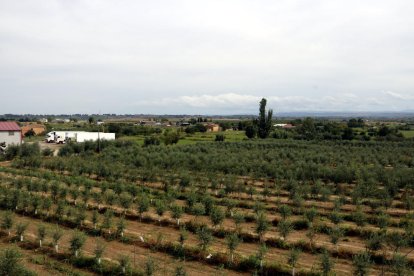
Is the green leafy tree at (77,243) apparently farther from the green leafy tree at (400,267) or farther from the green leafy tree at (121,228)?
the green leafy tree at (400,267)

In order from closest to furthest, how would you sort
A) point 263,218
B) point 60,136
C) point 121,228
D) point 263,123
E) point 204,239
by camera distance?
point 204,239, point 263,218, point 121,228, point 60,136, point 263,123

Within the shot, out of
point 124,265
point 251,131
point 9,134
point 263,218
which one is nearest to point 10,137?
point 9,134

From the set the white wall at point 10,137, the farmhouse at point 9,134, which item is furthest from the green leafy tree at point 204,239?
the white wall at point 10,137

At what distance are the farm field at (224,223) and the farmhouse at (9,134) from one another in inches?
729

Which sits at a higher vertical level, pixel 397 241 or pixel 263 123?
pixel 263 123

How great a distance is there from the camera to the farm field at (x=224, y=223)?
15492mm

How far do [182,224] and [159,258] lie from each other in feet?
16.0

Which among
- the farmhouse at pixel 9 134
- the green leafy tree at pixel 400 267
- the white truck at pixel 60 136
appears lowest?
the green leafy tree at pixel 400 267

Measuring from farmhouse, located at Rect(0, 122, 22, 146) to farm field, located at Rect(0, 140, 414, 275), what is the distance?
729 inches

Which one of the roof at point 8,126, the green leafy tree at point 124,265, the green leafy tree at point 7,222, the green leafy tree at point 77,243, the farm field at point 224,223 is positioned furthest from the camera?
the roof at point 8,126

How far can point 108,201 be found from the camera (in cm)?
2394

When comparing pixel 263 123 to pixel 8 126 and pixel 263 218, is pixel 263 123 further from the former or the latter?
pixel 263 218

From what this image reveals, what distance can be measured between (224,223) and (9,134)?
44.8 m

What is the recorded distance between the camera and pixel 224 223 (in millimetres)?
21484
